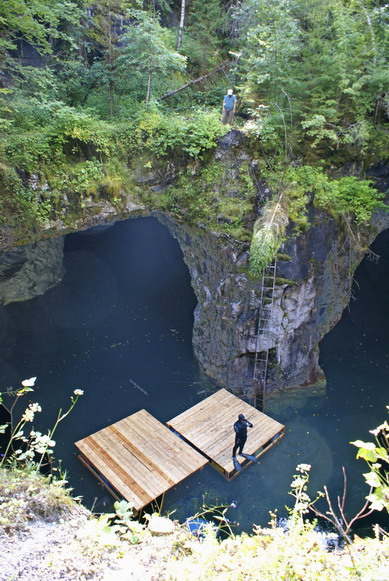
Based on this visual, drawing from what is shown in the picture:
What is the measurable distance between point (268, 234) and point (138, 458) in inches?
231

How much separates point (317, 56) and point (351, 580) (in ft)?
35.0

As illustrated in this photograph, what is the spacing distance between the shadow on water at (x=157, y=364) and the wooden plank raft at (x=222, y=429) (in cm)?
63

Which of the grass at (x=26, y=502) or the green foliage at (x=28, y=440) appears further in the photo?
the green foliage at (x=28, y=440)

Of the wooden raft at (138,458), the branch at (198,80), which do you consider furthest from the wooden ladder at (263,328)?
the branch at (198,80)

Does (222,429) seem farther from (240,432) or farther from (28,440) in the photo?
(28,440)

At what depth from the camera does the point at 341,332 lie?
13438 millimetres

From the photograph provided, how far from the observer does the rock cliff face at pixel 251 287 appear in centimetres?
980

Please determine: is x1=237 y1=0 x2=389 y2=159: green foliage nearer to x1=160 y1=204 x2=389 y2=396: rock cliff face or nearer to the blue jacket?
the blue jacket

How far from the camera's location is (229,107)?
9836 millimetres

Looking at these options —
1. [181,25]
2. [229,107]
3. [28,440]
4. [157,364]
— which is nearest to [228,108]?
[229,107]

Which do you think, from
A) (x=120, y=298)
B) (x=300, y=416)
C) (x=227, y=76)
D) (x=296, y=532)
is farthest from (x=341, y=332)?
(x=296, y=532)

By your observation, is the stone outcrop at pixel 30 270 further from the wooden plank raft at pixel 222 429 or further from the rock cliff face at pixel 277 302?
the wooden plank raft at pixel 222 429

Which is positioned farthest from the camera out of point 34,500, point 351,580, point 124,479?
point 124,479

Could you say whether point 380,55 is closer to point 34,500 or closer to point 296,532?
point 296,532
